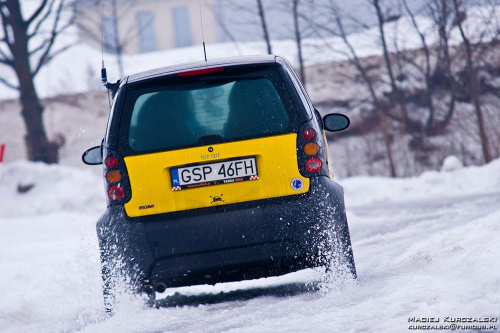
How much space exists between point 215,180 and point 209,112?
1.49 feet

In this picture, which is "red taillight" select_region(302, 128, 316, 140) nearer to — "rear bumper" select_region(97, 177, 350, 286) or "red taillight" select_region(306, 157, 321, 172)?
"red taillight" select_region(306, 157, 321, 172)

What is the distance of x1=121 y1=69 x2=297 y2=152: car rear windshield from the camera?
16.5 ft

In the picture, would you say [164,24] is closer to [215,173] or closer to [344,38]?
[344,38]

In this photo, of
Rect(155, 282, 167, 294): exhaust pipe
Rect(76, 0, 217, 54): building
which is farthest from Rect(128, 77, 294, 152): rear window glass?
Rect(76, 0, 217, 54): building

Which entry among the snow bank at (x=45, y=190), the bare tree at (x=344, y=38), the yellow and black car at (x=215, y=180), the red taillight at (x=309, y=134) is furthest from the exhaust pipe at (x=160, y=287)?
the bare tree at (x=344, y=38)

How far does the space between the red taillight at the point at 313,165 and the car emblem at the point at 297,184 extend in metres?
0.11

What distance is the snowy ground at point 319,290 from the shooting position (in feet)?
13.6

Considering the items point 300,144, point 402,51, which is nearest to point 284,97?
point 300,144

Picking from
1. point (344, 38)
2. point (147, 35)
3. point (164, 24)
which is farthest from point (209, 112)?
point (164, 24)

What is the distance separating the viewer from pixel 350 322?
3.97 m

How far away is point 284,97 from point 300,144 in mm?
332

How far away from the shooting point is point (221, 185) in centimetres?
499

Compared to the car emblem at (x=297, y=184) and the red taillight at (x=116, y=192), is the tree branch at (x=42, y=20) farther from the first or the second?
the car emblem at (x=297, y=184)

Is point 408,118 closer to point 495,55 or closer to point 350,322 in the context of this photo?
point 495,55
